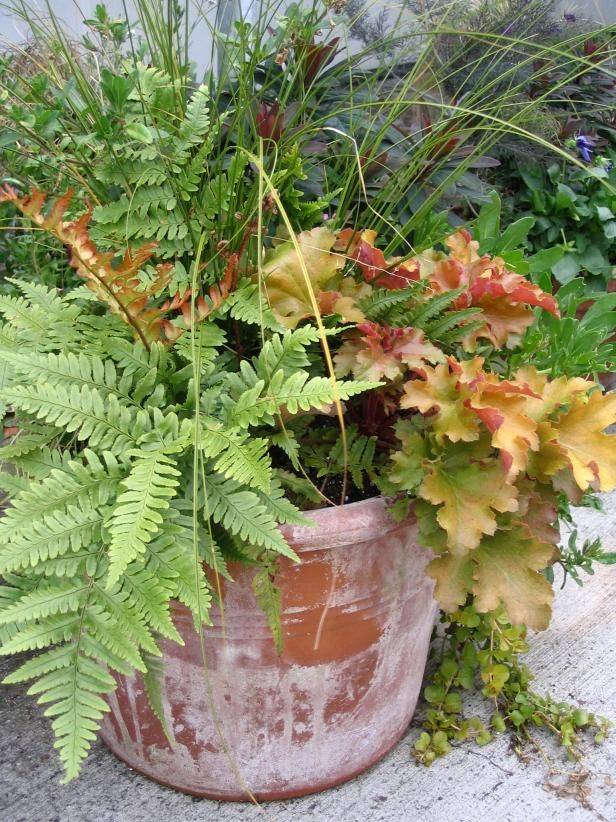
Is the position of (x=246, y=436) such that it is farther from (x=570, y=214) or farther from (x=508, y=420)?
(x=570, y=214)

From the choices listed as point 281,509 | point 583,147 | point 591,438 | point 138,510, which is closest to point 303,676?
point 281,509

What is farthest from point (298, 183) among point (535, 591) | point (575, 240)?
point (575, 240)

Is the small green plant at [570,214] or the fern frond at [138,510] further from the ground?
the fern frond at [138,510]

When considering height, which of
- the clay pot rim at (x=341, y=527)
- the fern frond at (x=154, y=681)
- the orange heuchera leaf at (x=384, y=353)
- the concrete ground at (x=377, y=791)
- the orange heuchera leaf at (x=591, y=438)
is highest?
the orange heuchera leaf at (x=384, y=353)

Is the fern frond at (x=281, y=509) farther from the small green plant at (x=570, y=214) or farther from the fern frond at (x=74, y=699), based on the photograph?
the small green plant at (x=570, y=214)

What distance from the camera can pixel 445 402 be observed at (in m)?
1.13

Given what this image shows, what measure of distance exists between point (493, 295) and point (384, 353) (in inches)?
8.4

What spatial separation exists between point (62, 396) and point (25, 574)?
26 cm

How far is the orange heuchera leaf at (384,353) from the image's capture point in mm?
1153

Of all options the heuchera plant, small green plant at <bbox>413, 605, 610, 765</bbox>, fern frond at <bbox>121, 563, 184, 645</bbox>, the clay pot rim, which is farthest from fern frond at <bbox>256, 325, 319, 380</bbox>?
small green plant at <bbox>413, 605, 610, 765</bbox>

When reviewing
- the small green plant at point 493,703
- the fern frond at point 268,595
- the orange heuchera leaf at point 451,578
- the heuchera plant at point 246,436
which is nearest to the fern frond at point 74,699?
the heuchera plant at point 246,436

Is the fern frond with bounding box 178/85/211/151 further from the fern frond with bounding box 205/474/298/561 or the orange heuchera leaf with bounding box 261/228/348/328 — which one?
the fern frond with bounding box 205/474/298/561

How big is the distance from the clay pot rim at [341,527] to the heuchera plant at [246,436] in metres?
0.03

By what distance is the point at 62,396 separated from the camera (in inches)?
41.1
